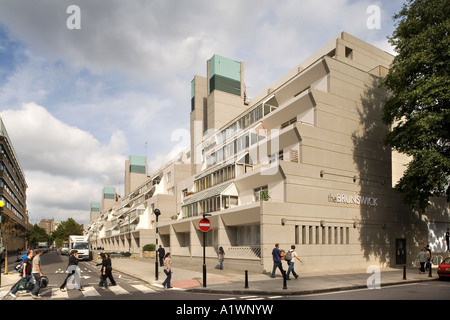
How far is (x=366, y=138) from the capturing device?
30750mm

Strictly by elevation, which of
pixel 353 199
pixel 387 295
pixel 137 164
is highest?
pixel 137 164

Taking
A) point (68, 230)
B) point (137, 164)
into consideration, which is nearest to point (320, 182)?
point (137, 164)

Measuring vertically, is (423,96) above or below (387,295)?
above

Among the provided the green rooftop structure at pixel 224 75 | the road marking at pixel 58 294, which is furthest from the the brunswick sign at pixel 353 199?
the green rooftop structure at pixel 224 75

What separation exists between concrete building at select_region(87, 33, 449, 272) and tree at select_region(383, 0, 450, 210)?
359cm

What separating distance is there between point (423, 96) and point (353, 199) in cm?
933

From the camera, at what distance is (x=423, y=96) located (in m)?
24.2

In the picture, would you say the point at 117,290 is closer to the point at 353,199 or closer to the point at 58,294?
the point at 58,294

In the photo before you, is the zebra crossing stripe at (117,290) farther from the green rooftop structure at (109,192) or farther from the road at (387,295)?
the green rooftop structure at (109,192)

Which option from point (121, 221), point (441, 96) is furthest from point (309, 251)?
point (121, 221)

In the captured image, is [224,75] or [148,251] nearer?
[148,251]
